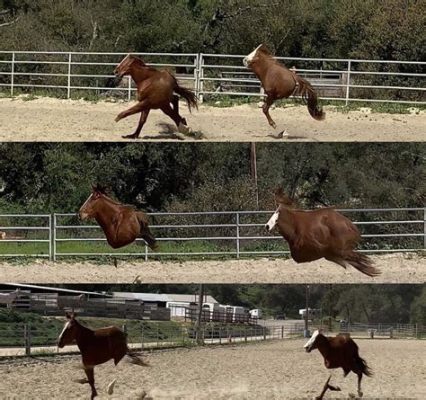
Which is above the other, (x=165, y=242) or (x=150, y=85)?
(x=150, y=85)

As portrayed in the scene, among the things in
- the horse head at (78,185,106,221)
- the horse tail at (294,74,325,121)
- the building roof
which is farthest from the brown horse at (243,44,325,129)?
the building roof

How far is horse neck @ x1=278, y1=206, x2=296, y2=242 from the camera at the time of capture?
869cm

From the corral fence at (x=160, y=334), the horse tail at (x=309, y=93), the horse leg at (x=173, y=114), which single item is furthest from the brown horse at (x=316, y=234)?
the corral fence at (x=160, y=334)

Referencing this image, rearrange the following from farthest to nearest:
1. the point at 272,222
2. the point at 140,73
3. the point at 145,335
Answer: the point at 145,335
the point at 140,73
the point at 272,222

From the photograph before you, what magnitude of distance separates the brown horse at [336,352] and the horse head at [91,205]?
2427 millimetres

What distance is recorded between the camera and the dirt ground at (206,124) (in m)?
14.6

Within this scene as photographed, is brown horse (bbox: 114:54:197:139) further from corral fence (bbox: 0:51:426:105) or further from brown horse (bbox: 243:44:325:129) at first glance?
corral fence (bbox: 0:51:426:105)

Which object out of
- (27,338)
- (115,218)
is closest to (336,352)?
(115,218)

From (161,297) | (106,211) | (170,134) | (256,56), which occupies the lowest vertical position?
(161,297)

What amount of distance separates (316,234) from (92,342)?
238 cm

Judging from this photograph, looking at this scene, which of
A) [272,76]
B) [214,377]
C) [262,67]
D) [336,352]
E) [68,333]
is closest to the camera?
[68,333]

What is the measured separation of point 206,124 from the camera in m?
15.4

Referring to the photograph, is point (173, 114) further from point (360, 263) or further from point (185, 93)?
point (360, 263)

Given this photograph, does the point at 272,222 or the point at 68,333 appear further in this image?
the point at 68,333
